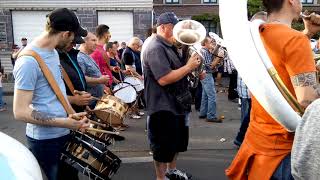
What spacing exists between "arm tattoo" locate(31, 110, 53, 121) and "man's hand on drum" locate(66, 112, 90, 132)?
133mm

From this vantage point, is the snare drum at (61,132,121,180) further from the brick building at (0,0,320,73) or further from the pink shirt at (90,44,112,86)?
the brick building at (0,0,320,73)

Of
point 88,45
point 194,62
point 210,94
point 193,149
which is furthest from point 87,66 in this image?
point 210,94

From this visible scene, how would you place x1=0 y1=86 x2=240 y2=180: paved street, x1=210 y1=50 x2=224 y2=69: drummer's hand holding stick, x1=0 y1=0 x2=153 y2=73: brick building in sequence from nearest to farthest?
x1=0 y1=86 x2=240 y2=180: paved street < x1=210 y1=50 x2=224 y2=69: drummer's hand holding stick < x1=0 y1=0 x2=153 y2=73: brick building

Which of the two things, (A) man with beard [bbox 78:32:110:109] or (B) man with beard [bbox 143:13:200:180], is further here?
(A) man with beard [bbox 78:32:110:109]

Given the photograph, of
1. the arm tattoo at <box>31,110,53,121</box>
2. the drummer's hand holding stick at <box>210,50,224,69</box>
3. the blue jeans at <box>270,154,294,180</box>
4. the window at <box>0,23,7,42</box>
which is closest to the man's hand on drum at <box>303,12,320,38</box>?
the blue jeans at <box>270,154,294,180</box>

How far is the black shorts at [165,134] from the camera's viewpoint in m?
3.71

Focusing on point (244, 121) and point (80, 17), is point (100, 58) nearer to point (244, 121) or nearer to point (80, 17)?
point (244, 121)

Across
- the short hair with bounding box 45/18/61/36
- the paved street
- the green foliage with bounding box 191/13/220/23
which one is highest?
the green foliage with bounding box 191/13/220/23

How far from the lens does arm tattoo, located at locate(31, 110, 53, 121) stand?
8.21 feet

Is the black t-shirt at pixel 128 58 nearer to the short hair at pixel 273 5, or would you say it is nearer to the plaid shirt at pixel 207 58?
the plaid shirt at pixel 207 58

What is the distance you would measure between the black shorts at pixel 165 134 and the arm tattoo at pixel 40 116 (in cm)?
133

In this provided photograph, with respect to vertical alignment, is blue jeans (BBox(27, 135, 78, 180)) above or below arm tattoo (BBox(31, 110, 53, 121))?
below

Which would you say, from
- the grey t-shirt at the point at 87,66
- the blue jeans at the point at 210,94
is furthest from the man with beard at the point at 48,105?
the blue jeans at the point at 210,94

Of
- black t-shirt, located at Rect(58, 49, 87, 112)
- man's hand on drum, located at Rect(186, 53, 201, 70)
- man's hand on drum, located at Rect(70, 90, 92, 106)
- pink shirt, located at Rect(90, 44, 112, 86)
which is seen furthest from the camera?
pink shirt, located at Rect(90, 44, 112, 86)
